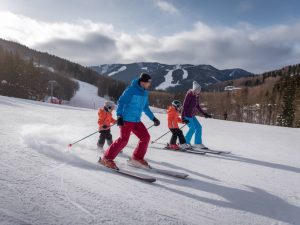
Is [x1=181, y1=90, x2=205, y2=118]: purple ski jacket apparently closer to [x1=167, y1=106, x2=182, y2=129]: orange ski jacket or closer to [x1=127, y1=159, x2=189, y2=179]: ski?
[x1=167, y1=106, x2=182, y2=129]: orange ski jacket

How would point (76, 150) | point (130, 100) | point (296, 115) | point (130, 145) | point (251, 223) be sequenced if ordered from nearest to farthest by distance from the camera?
point (251, 223) < point (130, 100) < point (76, 150) < point (130, 145) < point (296, 115)

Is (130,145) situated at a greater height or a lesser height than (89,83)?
lesser

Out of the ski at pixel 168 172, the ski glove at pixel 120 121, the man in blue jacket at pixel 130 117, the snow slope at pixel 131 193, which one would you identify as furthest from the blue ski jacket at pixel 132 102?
the snow slope at pixel 131 193

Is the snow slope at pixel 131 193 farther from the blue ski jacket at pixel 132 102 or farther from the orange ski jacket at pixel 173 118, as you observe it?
the orange ski jacket at pixel 173 118

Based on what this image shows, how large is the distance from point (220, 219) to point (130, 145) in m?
5.35

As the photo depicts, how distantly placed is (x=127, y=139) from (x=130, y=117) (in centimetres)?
40

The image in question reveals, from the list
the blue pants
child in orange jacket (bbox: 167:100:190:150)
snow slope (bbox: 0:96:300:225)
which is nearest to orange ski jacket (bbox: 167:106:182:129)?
child in orange jacket (bbox: 167:100:190:150)

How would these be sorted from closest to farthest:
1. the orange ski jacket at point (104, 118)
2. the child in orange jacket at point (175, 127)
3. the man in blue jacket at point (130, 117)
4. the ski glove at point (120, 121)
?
the ski glove at point (120, 121)
the man in blue jacket at point (130, 117)
the orange ski jacket at point (104, 118)
the child in orange jacket at point (175, 127)

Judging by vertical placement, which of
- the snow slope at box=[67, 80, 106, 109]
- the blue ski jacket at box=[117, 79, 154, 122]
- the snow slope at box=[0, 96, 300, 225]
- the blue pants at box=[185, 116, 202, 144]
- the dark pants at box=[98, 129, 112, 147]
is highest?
the snow slope at box=[67, 80, 106, 109]

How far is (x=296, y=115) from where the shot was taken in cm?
4747

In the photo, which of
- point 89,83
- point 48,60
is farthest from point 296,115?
point 48,60

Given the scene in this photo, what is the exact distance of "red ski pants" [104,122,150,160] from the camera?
542cm

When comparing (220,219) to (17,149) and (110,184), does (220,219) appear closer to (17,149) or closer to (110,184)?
(110,184)

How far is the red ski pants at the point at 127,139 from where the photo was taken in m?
5.42
